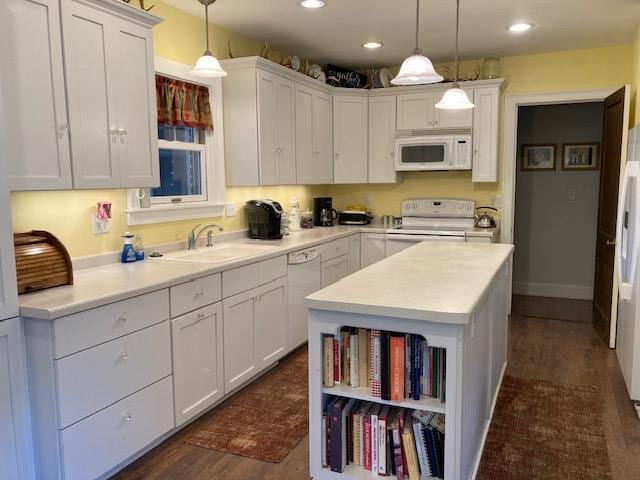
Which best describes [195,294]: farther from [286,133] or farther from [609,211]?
[609,211]

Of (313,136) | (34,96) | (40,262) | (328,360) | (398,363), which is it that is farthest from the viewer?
(313,136)

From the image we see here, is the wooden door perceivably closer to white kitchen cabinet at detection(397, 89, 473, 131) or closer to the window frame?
white kitchen cabinet at detection(397, 89, 473, 131)

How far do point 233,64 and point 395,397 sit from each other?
286cm

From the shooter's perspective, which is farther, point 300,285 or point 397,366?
point 300,285

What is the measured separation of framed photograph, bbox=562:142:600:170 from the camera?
18.6ft

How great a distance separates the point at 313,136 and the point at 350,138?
1.98 feet

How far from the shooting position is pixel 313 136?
15.9ft

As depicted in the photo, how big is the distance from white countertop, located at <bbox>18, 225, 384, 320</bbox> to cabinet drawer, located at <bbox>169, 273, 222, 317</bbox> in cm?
4

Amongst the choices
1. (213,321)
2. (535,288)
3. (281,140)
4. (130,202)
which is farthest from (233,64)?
(535,288)

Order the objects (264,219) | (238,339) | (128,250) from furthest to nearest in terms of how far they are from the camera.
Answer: (264,219) < (238,339) < (128,250)

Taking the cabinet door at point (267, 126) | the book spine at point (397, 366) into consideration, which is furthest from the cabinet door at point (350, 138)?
the book spine at point (397, 366)

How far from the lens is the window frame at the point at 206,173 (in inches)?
132

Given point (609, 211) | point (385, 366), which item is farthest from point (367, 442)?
point (609, 211)

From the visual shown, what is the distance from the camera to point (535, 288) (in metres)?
A: 6.04
